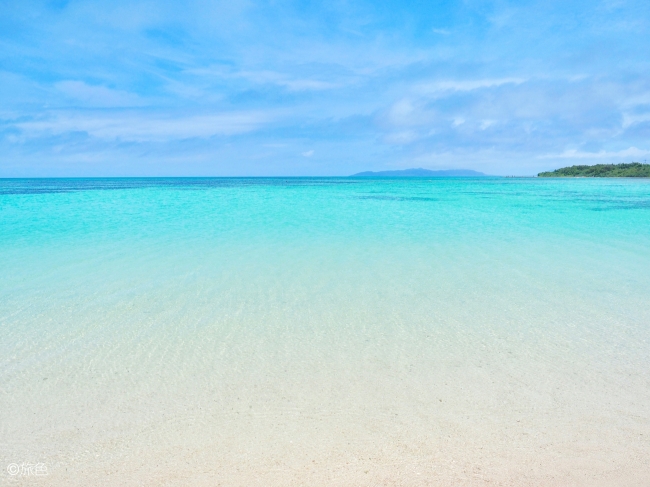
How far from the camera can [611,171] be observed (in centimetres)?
10419

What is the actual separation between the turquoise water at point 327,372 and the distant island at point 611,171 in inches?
4222

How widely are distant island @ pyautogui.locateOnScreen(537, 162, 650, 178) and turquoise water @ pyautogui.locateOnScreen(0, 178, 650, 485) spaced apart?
10723 cm

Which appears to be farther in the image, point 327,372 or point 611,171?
point 611,171

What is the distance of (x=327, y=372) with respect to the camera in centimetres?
414

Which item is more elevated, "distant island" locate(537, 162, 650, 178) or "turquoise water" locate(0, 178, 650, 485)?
"distant island" locate(537, 162, 650, 178)

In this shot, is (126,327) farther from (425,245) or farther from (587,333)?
(425,245)

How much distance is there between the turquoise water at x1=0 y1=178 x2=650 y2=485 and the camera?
2961 mm

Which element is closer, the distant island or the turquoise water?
the turquoise water

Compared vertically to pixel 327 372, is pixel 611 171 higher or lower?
higher

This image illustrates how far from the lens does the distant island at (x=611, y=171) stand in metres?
96.3

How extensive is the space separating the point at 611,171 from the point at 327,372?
12145 cm

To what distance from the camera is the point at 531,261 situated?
30.3 feet

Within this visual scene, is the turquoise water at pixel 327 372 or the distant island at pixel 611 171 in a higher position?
the distant island at pixel 611 171

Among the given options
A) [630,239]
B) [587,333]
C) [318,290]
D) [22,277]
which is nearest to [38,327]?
[22,277]
